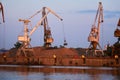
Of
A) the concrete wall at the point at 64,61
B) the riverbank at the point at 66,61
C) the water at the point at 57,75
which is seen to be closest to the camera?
the water at the point at 57,75

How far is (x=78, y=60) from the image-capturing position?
534 feet

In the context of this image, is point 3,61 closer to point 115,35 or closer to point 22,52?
point 22,52

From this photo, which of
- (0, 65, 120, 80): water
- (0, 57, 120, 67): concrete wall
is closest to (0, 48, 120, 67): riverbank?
(0, 57, 120, 67): concrete wall

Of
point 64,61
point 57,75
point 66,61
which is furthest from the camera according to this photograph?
point 64,61

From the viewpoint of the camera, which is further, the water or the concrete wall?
the concrete wall

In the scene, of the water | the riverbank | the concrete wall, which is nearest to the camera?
the water

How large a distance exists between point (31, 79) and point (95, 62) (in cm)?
9236

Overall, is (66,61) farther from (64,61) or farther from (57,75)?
(57,75)

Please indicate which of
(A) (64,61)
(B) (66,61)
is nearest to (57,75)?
(B) (66,61)

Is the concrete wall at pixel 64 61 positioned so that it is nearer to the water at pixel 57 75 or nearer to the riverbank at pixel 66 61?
the riverbank at pixel 66 61

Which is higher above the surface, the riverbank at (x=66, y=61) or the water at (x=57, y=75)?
the riverbank at (x=66, y=61)

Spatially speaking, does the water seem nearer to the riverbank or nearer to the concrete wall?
the riverbank

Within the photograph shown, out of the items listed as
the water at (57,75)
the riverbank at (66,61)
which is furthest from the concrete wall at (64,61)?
the water at (57,75)

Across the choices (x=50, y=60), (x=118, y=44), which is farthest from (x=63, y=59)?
(x=118, y=44)
